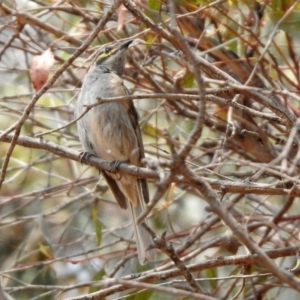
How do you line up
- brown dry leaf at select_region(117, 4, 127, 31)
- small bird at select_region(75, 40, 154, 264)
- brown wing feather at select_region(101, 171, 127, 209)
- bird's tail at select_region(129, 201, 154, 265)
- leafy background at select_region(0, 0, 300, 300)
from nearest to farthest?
leafy background at select_region(0, 0, 300, 300) → brown dry leaf at select_region(117, 4, 127, 31) → bird's tail at select_region(129, 201, 154, 265) → small bird at select_region(75, 40, 154, 264) → brown wing feather at select_region(101, 171, 127, 209)

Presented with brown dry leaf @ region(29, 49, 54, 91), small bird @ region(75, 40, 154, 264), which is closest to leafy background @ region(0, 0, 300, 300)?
brown dry leaf @ region(29, 49, 54, 91)

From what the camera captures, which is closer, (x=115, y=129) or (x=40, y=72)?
(x=40, y=72)

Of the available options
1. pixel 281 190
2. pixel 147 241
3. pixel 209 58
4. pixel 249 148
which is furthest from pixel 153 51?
pixel 281 190

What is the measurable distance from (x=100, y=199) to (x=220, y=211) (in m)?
3.46

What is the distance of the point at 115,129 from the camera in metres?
4.81

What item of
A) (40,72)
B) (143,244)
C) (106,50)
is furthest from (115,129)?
(40,72)

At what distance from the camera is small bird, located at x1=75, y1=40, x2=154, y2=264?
4715 millimetres

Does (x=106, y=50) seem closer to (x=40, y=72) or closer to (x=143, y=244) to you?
(x=143, y=244)

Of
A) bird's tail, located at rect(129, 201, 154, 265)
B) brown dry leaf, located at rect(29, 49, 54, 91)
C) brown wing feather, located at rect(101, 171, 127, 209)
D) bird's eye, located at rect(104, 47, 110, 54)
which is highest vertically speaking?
bird's eye, located at rect(104, 47, 110, 54)

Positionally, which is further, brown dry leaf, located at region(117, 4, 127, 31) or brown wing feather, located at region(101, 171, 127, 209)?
brown wing feather, located at region(101, 171, 127, 209)

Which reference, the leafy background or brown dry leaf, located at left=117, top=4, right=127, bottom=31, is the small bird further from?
brown dry leaf, located at left=117, top=4, right=127, bottom=31

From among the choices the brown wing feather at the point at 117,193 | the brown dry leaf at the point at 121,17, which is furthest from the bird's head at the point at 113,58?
the brown dry leaf at the point at 121,17

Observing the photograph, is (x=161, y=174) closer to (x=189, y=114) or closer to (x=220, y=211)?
(x=220, y=211)

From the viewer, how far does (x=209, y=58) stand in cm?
491
